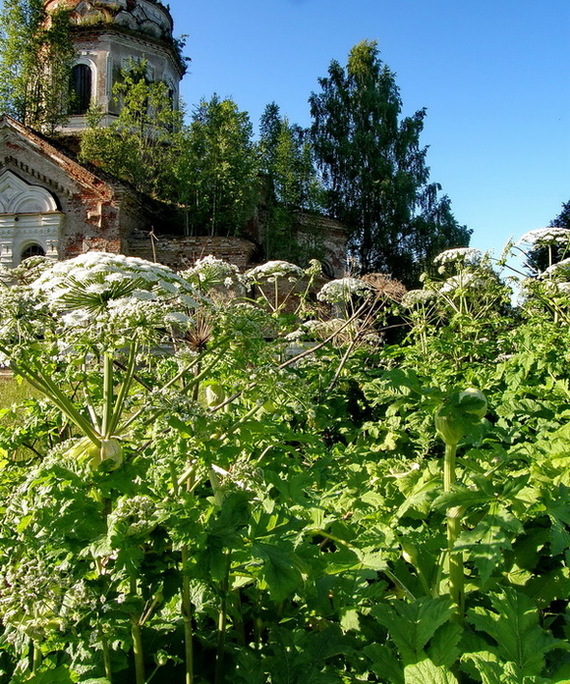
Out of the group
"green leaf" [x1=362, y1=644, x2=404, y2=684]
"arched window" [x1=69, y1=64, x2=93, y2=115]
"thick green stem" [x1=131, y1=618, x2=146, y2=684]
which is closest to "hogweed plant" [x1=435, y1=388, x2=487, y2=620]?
"green leaf" [x1=362, y1=644, x2=404, y2=684]

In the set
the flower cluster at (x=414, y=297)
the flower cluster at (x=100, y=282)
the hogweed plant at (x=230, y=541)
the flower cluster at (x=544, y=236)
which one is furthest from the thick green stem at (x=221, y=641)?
the flower cluster at (x=544, y=236)

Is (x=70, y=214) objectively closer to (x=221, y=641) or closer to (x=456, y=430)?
(x=221, y=641)

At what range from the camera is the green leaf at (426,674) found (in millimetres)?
1478

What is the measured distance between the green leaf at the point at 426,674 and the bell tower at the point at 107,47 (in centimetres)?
3073

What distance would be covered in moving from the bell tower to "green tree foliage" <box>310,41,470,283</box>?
8756 millimetres

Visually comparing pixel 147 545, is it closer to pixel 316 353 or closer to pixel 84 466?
pixel 84 466

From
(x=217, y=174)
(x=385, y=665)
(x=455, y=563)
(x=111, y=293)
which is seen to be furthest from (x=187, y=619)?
(x=217, y=174)

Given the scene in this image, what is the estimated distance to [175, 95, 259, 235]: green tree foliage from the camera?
Answer: 22.3 m

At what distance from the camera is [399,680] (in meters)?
1.57

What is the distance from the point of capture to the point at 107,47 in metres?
29.3

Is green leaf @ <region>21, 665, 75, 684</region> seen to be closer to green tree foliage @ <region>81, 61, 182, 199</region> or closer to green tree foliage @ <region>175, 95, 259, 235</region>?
green tree foliage @ <region>175, 95, 259, 235</region>

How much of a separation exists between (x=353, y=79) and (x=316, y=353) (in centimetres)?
3043

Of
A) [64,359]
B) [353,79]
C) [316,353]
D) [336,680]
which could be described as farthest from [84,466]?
[353,79]

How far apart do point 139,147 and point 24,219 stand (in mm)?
6127
